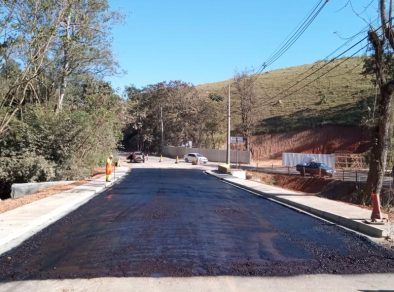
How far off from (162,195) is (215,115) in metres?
71.4

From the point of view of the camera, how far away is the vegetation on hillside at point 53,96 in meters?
23.9

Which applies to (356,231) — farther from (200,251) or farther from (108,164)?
(108,164)

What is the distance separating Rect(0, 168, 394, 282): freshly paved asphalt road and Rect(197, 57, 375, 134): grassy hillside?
5837 centimetres

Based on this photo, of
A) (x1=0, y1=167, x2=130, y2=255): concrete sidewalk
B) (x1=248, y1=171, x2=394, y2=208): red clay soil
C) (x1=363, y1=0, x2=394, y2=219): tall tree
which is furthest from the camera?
(x1=248, y1=171, x2=394, y2=208): red clay soil

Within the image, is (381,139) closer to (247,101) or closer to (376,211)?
(376,211)

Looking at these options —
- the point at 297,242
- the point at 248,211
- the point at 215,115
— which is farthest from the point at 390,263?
the point at 215,115

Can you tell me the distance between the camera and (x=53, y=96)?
44156 millimetres

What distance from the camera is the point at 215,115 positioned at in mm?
94438

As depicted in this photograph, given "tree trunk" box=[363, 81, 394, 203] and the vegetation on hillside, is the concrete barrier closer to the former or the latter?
the vegetation on hillside

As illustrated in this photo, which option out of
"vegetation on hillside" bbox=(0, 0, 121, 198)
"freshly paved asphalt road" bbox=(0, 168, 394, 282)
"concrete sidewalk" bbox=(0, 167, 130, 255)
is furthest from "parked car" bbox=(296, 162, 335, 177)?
"freshly paved asphalt road" bbox=(0, 168, 394, 282)

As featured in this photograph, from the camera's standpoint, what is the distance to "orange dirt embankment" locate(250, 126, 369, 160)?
71500 mm

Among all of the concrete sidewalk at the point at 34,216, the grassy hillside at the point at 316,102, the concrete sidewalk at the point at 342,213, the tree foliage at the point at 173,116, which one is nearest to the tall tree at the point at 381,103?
the concrete sidewalk at the point at 342,213

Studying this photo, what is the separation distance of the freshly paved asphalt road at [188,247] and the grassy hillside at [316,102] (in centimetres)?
5837

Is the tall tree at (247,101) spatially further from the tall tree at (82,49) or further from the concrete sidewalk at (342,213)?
the concrete sidewalk at (342,213)
